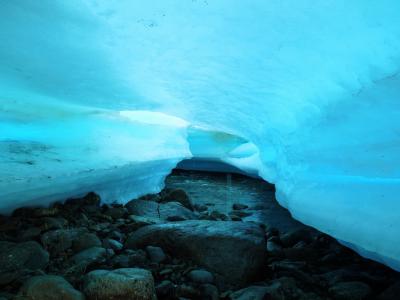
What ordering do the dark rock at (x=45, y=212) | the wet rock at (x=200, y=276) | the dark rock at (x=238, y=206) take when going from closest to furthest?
the wet rock at (x=200, y=276) → the dark rock at (x=45, y=212) → the dark rock at (x=238, y=206)

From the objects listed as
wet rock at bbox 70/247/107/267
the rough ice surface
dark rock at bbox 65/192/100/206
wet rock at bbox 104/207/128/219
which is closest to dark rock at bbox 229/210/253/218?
the rough ice surface

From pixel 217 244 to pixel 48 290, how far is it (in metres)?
1.00

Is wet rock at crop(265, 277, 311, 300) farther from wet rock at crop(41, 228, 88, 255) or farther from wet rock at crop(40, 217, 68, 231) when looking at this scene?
wet rock at crop(40, 217, 68, 231)

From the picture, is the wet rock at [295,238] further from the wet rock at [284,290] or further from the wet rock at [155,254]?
the wet rock at [155,254]

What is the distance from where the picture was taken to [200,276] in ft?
6.22

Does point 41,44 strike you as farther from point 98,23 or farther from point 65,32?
point 98,23

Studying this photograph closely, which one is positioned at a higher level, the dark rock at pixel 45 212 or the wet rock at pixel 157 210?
the dark rock at pixel 45 212

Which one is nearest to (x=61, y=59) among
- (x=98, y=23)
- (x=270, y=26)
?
(x=98, y=23)

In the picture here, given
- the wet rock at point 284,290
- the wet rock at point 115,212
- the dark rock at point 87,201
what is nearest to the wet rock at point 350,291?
the wet rock at point 284,290

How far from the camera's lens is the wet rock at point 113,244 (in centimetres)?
222

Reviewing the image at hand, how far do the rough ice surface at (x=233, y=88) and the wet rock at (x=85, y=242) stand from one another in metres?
0.48

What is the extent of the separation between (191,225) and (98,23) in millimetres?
1427

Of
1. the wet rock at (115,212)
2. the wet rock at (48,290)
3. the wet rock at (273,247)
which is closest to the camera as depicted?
the wet rock at (48,290)

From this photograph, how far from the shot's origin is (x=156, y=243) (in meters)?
2.25
